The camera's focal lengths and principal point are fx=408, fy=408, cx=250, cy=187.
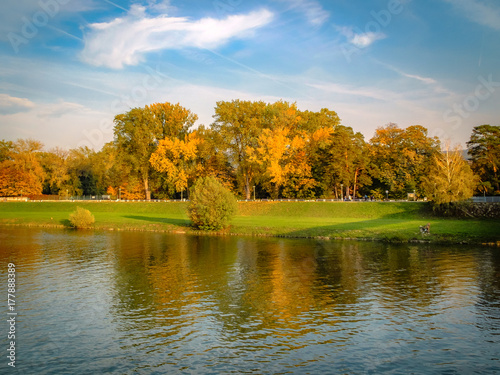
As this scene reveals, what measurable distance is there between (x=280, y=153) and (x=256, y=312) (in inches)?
2400

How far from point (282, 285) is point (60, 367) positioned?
1537cm

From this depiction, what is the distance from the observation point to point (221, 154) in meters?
89.5

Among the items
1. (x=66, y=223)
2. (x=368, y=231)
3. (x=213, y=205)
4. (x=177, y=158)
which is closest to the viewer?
(x=368, y=231)

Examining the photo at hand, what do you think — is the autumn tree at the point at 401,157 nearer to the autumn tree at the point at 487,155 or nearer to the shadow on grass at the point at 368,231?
the autumn tree at the point at 487,155

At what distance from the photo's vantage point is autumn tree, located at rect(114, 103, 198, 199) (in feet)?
305

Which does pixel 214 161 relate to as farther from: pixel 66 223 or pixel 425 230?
pixel 425 230

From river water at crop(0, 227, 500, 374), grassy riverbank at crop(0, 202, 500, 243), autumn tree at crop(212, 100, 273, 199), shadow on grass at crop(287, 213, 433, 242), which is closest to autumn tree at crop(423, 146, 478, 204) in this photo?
grassy riverbank at crop(0, 202, 500, 243)

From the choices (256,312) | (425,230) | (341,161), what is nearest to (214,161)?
(341,161)

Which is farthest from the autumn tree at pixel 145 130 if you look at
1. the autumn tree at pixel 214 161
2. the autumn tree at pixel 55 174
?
the autumn tree at pixel 55 174

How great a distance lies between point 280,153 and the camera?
265ft

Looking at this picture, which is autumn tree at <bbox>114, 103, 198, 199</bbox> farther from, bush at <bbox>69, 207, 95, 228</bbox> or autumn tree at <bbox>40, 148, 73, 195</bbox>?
autumn tree at <bbox>40, 148, 73, 195</bbox>

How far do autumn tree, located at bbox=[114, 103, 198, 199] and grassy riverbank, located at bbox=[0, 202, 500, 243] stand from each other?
10.0 metres

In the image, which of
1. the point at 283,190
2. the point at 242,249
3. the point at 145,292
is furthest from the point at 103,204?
the point at 145,292

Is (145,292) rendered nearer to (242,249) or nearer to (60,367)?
(60,367)
